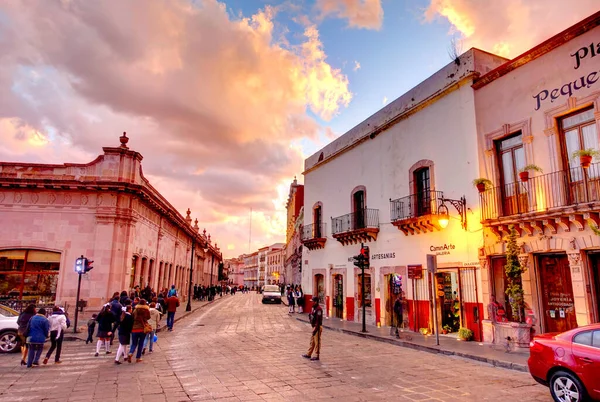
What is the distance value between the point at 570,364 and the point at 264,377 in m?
5.80

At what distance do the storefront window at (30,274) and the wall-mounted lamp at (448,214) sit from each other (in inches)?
734

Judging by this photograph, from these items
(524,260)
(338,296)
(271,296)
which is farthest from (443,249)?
(271,296)

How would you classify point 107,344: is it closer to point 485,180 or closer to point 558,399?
point 558,399

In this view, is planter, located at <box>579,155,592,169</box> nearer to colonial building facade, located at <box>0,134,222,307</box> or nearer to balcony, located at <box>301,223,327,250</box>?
balcony, located at <box>301,223,327,250</box>

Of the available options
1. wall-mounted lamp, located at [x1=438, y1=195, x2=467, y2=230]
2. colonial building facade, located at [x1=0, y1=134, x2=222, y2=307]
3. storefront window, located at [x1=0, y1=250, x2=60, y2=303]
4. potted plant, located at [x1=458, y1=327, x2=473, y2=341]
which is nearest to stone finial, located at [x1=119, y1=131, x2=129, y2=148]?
colonial building facade, located at [x1=0, y1=134, x2=222, y2=307]

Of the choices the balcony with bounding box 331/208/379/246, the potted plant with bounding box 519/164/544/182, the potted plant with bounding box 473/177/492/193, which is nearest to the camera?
the potted plant with bounding box 519/164/544/182

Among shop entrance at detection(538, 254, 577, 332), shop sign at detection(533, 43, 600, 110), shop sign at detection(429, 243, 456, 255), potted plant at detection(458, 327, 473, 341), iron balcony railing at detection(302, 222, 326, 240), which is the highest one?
shop sign at detection(533, 43, 600, 110)

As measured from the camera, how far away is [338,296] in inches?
910

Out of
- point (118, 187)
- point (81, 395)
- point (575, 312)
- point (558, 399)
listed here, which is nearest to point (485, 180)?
point (575, 312)

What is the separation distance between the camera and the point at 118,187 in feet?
65.8

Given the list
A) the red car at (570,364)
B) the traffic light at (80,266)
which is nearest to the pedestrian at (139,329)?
the traffic light at (80,266)

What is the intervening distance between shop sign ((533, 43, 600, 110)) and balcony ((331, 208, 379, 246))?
373 inches

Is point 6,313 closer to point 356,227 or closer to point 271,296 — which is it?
point 356,227

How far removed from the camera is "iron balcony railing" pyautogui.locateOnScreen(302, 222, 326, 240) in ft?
82.6
